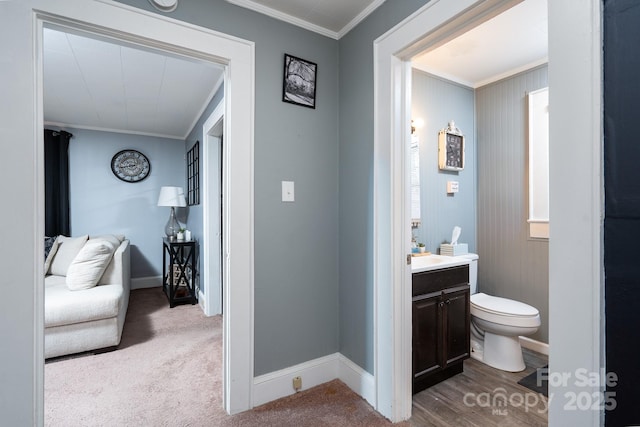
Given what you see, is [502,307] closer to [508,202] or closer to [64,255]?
[508,202]

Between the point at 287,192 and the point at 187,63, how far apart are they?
1.42 meters

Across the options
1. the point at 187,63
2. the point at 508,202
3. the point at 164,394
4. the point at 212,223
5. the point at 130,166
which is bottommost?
the point at 164,394

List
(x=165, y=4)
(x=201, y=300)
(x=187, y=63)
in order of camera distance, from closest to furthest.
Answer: (x=165, y=4) < (x=187, y=63) < (x=201, y=300)

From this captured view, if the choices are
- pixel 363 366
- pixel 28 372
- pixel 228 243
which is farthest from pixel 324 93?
pixel 28 372

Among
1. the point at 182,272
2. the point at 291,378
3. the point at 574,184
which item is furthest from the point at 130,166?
the point at 574,184

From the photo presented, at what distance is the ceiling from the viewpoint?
1.85 metres

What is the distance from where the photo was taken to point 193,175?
13.9 ft

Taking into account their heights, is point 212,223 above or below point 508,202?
below

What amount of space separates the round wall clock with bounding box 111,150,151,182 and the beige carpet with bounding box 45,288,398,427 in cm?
A: 255

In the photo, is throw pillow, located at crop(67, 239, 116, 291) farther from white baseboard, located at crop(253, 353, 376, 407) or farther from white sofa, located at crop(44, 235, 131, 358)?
white baseboard, located at crop(253, 353, 376, 407)

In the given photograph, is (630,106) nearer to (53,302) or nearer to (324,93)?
(324,93)

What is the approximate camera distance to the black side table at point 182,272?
376cm

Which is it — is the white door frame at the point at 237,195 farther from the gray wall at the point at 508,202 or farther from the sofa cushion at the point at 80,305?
the gray wall at the point at 508,202

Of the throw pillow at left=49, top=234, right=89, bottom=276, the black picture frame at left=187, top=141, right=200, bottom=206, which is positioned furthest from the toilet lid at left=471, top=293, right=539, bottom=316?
the throw pillow at left=49, top=234, right=89, bottom=276
